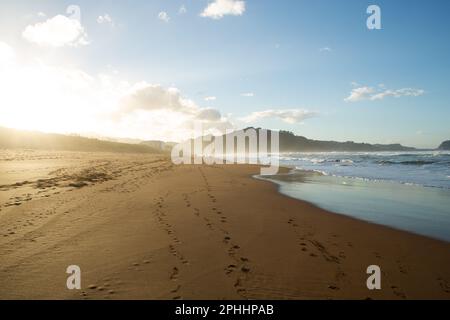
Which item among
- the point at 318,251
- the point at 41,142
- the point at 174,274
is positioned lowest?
the point at 318,251

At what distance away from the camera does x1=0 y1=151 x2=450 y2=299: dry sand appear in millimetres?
Result: 5012

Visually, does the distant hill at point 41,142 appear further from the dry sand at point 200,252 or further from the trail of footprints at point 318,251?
the trail of footprints at point 318,251

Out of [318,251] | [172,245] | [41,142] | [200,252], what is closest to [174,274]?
[200,252]

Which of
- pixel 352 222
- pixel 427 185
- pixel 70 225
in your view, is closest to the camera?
pixel 70 225

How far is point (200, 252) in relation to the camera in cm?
655

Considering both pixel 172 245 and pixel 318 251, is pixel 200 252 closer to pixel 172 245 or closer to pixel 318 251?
pixel 172 245

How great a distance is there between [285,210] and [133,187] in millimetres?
7685

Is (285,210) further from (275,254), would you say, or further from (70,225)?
(70,225)

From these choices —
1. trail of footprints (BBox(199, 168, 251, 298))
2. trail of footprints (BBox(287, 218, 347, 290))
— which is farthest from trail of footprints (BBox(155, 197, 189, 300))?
trail of footprints (BBox(287, 218, 347, 290))

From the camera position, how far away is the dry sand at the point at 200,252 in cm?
501

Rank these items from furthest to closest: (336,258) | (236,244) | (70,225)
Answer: (70,225) < (236,244) < (336,258)

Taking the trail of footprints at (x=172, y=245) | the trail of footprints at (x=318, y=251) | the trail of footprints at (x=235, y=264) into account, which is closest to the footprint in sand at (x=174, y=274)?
the trail of footprints at (x=172, y=245)

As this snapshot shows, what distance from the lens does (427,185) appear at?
1906 centimetres
